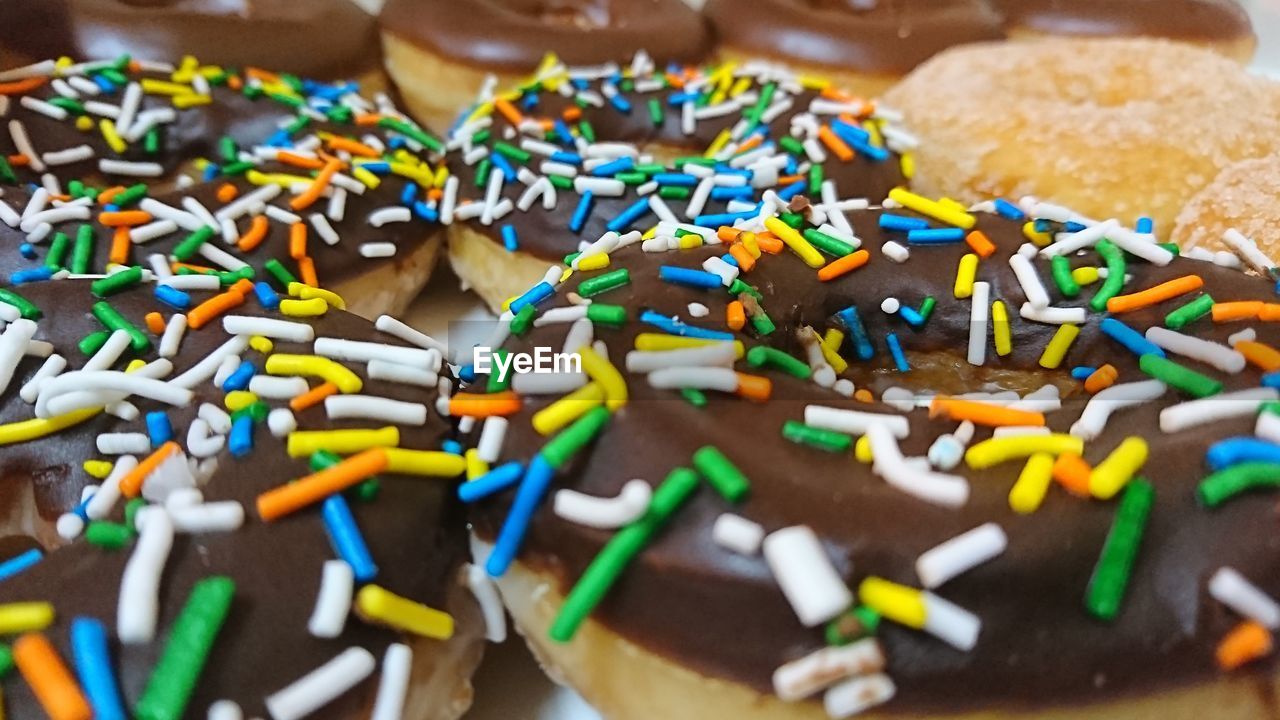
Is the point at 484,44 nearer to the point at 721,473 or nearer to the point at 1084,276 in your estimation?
the point at 1084,276

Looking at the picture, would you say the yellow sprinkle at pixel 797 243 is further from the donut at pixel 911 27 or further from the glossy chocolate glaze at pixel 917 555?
the donut at pixel 911 27

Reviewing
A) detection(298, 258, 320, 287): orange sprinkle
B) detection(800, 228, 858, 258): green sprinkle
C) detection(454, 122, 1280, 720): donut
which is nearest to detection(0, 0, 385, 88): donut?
detection(298, 258, 320, 287): orange sprinkle

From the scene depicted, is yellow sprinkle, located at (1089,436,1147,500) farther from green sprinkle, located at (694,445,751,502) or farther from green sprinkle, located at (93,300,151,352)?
green sprinkle, located at (93,300,151,352)

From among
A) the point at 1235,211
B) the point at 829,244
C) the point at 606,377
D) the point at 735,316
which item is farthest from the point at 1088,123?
the point at 606,377

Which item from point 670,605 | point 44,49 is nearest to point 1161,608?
point 670,605

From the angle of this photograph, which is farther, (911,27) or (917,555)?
(911,27)
